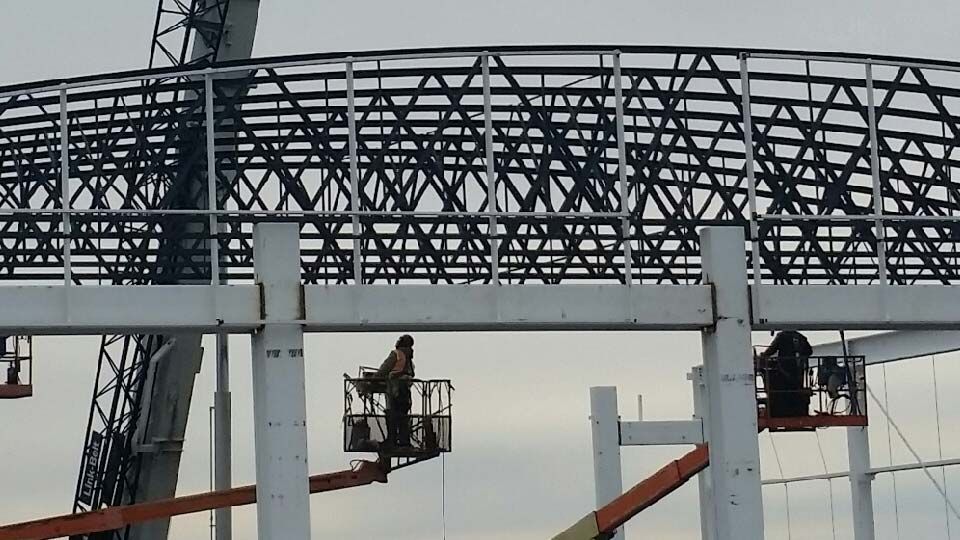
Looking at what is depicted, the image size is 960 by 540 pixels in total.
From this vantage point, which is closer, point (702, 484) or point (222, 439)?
point (222, 439)

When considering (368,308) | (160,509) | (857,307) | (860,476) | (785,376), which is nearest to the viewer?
(368,308)

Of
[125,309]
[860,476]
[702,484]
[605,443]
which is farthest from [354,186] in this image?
[860,476]

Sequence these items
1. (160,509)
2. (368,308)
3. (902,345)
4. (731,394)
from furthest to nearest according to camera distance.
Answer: (902,345)
(160,509)
(731,394)
(368,308)

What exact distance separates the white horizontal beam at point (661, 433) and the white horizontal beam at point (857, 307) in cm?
1629

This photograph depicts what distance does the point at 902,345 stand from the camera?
46469 mm

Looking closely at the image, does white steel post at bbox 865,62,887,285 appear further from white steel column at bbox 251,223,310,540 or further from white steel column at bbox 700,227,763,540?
white steel column at bbox 251,223,310,540

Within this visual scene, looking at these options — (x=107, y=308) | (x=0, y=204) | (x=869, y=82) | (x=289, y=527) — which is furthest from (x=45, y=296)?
(x=0, y=204)

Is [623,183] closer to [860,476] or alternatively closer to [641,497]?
[641,497]

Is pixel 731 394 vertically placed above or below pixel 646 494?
above

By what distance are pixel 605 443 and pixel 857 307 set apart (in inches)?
645

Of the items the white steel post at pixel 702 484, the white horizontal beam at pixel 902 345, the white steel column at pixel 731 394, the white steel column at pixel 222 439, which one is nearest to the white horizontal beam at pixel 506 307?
the white steel column at pixel 731 394

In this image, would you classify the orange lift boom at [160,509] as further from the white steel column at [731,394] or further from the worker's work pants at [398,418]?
the white steel column at [731,394]

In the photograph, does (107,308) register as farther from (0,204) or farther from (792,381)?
(0,204)

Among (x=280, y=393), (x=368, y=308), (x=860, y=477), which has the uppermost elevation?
(x=368, y=308)
